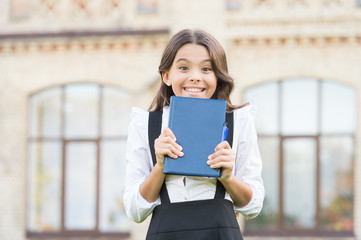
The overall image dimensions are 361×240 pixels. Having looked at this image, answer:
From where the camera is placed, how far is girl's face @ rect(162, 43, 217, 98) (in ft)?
8.71

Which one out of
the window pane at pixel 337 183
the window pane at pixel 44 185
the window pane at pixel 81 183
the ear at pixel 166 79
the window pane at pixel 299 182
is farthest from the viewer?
the window pane at pixel 44 185

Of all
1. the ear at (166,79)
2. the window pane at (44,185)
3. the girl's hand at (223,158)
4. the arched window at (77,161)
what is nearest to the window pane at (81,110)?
the arched window at (77,161)

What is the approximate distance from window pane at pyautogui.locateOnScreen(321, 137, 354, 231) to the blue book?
29.9 feet

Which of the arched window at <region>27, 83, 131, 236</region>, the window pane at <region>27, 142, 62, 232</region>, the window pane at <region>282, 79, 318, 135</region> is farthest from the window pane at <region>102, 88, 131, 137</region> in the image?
the window pane at <region>282, 79, 318, 135</region>

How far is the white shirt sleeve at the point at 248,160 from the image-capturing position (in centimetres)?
262

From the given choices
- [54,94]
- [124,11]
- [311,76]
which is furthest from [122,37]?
[311,76]

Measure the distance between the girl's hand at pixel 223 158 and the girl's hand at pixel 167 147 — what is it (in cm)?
12

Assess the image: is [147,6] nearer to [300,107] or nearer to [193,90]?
[300,107]

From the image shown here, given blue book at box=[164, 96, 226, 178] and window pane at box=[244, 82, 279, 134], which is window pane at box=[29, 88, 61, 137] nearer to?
window pane at box=[244, 82, 279, 134]

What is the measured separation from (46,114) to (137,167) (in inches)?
386

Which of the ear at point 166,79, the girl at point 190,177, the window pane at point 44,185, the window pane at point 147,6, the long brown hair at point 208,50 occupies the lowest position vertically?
the window pane at point 44,185

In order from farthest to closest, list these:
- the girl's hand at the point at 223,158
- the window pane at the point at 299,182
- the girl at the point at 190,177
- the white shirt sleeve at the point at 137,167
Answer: the window pane at the point at 299,182
the white shirt sleeve at the point at 137,167
the girl at the point at 190,177
the girl's hand at the point at 223,158

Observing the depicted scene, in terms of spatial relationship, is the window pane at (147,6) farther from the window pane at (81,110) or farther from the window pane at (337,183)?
the window pane at (337,183)

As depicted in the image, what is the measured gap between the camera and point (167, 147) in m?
2.38
